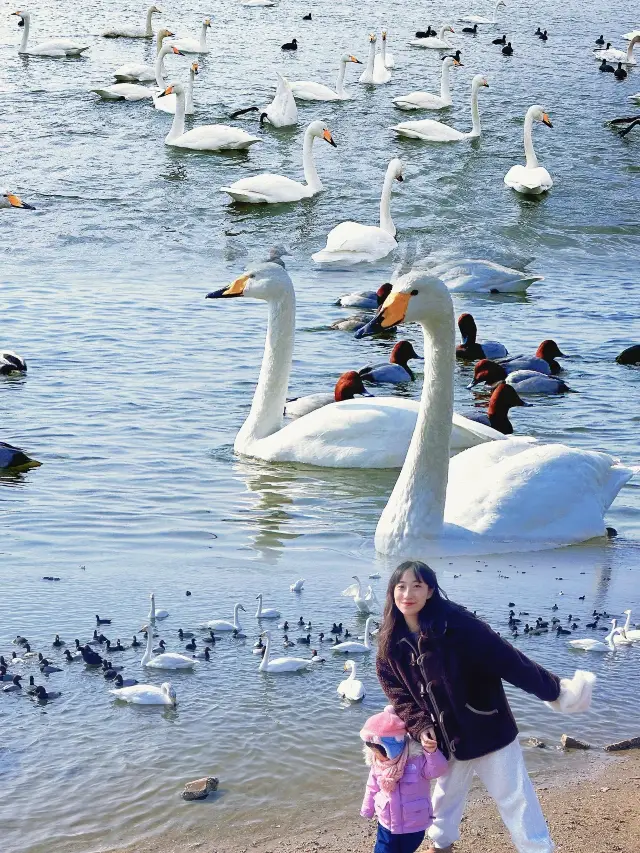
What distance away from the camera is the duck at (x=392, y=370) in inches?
543

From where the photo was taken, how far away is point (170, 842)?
16.0ft

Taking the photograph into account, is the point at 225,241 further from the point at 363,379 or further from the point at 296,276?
the point at 363,379

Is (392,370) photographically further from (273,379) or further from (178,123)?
(178,123)

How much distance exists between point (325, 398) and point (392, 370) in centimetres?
159

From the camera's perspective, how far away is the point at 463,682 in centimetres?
435

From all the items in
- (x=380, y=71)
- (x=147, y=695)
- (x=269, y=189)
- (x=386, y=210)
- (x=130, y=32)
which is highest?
(x=380, y=71)

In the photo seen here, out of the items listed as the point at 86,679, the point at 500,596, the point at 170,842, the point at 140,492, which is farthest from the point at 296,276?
the point at 170,842

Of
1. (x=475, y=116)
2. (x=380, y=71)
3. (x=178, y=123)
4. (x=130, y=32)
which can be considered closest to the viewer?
(x=178, y=123)

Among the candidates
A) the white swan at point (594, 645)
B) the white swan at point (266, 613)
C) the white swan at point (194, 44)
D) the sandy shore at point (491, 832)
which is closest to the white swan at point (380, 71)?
the white swan at point (194, 44)

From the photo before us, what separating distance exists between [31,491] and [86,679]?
4.23 metres

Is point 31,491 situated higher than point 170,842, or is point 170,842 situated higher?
point 170,842

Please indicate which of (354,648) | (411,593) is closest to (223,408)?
(354,648)

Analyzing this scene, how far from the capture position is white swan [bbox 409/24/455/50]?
39625 mm

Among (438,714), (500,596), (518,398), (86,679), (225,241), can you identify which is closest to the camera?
(438,714)
